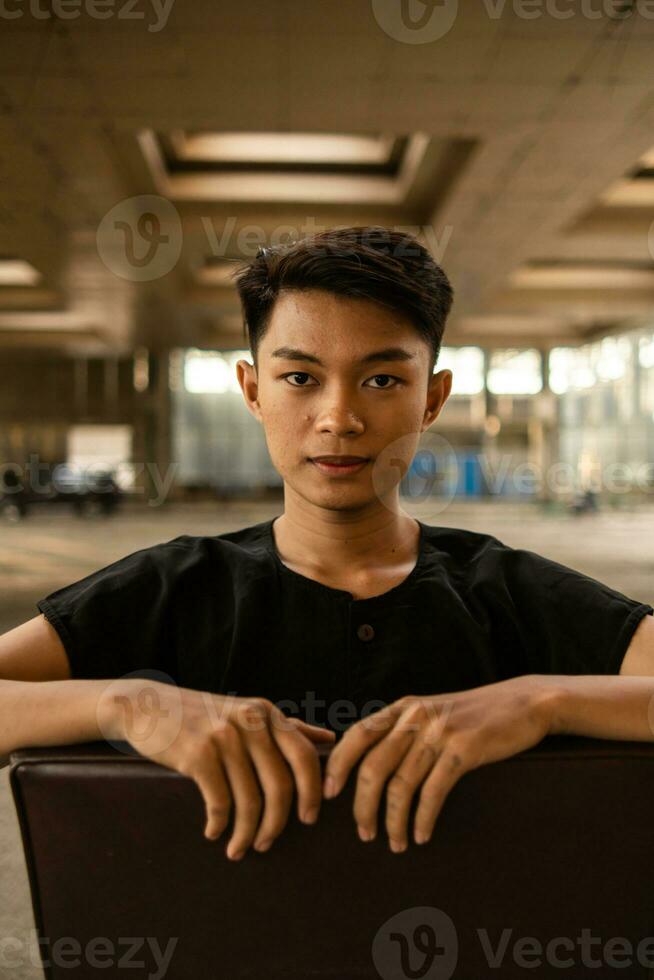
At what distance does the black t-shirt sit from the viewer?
44.9 inches

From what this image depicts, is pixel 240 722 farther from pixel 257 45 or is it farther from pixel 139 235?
pixel 139 235

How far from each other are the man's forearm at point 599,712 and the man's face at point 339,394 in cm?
42

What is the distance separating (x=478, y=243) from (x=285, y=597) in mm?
10282

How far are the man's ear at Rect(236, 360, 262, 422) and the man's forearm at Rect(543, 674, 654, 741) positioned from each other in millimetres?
706

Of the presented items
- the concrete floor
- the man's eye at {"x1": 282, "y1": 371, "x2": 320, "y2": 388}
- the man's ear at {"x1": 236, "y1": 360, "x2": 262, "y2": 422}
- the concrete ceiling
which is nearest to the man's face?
the man's eye at {"x1": 282, "y1": 371, "x2": 320, "y2": 388}

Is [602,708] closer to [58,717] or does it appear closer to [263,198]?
[58,717]

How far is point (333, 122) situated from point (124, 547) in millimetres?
5253

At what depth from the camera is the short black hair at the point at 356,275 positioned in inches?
45.7

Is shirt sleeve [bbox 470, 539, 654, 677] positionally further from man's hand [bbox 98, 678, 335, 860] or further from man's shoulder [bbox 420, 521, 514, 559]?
man's hand [bbox 98, 678, 335, 860]

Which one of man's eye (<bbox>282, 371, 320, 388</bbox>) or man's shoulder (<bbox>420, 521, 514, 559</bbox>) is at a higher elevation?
man's eye (<bbox>282, 371, 320, 388</bbox>)

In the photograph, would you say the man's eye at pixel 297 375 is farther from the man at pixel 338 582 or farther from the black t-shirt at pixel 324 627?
the black t-shirt at pixel 324 627

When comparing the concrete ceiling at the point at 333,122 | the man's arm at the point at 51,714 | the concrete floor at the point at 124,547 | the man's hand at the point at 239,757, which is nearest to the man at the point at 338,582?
the man's arm at the point at 51,714

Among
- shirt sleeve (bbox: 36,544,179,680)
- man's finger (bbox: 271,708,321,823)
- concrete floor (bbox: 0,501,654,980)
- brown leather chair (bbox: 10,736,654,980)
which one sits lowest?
concrete floor (bbox: 0,501,654,980)

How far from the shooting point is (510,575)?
1254mm
